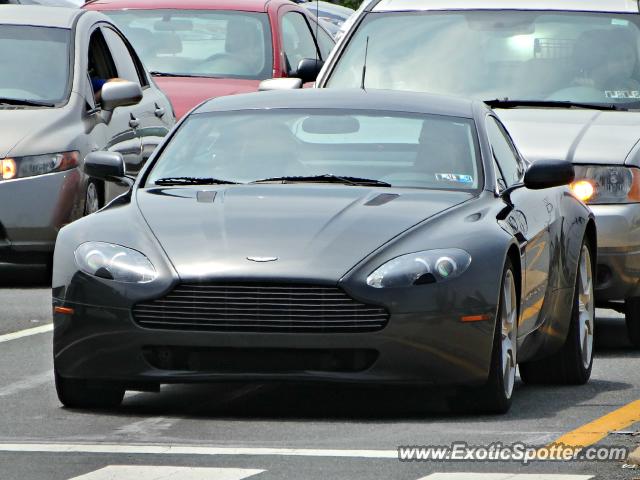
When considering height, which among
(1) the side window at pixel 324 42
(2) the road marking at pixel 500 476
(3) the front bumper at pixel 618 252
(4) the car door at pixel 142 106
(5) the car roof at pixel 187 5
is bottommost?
(1) the side window at pixel 324 42

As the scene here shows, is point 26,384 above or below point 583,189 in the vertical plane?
below

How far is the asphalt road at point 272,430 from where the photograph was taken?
7.12 metres

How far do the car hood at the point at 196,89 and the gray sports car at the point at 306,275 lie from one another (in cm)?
865

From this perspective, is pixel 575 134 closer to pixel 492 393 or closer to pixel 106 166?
pixel 106 166

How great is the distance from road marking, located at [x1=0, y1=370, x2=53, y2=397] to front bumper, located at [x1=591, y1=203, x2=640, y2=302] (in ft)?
10.4

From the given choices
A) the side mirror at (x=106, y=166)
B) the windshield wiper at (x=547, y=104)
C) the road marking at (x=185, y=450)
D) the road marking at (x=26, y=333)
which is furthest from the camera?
the windshield wiper at (x=547, y=104)

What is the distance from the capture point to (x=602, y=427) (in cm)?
825

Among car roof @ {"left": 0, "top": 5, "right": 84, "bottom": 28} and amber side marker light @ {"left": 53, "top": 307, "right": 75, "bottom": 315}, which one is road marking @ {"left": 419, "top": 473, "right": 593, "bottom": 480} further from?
car roof @ {"left": 0, "top": 5, "right": 84, "bottom": 28}

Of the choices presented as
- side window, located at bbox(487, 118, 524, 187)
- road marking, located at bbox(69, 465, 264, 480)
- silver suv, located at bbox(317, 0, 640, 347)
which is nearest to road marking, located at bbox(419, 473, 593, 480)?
road marking, located at bbox(69, 465, 264, 480)

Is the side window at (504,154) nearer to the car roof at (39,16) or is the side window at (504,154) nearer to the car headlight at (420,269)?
the car headlight at (420,269)

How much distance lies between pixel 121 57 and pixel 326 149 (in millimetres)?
6736

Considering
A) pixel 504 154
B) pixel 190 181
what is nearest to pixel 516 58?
pixel 504 154

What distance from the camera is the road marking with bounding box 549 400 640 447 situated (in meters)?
7.81

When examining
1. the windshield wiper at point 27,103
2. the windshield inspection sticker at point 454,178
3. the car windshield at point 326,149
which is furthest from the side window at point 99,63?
the windshield inspection sticker at point 454,178
